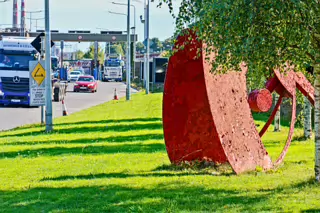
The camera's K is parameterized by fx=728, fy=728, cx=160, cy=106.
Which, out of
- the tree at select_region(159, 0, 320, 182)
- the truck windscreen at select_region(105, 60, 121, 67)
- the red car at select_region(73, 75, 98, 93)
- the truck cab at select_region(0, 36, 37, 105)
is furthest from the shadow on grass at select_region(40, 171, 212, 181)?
the truck windscreen at select_region(105, 60, 121, 67)

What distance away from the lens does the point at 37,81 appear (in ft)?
78.3

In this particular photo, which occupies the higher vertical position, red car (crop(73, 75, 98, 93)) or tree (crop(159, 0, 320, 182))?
tree (crop(159, 0, 320, 182))

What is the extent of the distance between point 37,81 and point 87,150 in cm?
743

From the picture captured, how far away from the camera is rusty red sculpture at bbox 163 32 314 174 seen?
12781 millimetres

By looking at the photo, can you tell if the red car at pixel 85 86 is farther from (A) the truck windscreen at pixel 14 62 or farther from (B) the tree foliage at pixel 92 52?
(B) the tree foliage at pixel 92 52

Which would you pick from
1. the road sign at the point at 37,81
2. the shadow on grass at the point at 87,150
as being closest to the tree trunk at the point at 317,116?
the shadow on grass at the point at 87,150

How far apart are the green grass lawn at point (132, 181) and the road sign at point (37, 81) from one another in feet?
14.6

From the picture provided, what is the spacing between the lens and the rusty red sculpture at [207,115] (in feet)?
41.9

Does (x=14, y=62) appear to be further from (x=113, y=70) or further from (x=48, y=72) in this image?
(x=113, y=70)

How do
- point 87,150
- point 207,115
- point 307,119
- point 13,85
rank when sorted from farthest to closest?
point 13,85 < point 307,119 < point 87,150 < point 207,115

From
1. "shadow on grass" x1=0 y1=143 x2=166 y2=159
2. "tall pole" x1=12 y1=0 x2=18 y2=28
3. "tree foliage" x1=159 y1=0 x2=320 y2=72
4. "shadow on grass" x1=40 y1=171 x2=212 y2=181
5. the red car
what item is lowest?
the red car

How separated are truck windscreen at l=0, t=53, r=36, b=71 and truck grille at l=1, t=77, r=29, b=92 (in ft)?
2.14

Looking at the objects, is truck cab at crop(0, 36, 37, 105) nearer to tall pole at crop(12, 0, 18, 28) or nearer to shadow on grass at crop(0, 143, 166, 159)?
shadow on grass at crop(0, 143, 166, 159)

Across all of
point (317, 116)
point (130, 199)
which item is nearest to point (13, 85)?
point (317, 116)
